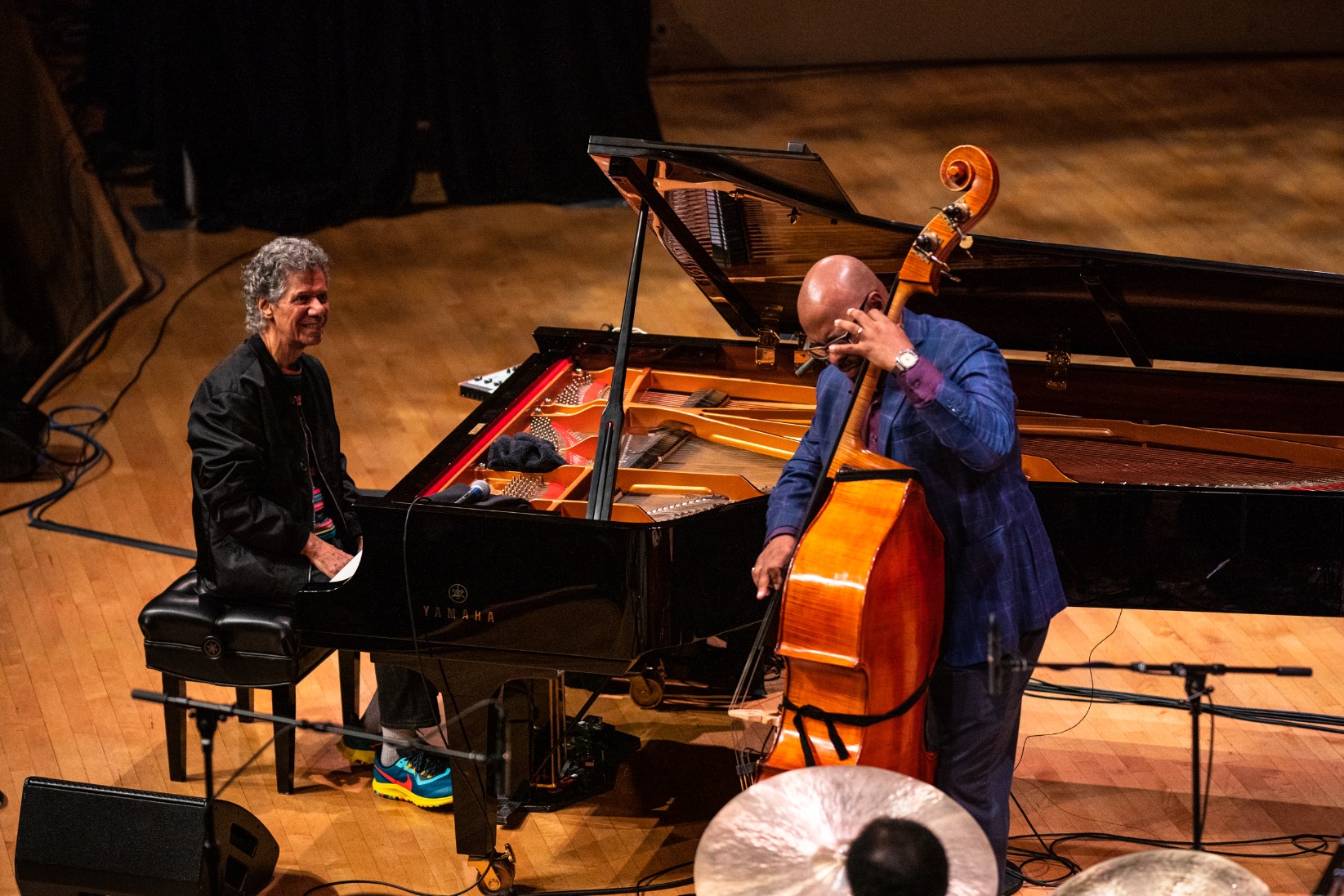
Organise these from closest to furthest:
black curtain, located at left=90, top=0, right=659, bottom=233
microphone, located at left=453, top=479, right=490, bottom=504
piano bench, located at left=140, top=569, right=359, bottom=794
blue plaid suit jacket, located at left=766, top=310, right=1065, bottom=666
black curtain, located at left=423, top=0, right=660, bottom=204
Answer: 1. blue plaid suit jacket, located at left=766, top=310, right=1065, bottom=666
2. microphone, located at left=453, top=479, right=490, bottom=504
3. piano bench, located at left=140, top=569, right=359, bottom=794
4. black curtain, located at left=90, top=0, right=659, bottom=233
5. black curtain, located at left=423, top=0, right=660, bottom=204

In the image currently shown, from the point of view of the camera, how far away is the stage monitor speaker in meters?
3.45

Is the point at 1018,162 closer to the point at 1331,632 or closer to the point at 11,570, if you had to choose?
the point at 1331,632

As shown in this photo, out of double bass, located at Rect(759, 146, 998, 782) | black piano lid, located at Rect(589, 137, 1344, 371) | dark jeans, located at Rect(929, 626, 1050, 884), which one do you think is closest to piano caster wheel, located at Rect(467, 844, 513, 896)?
double bass, located at Rect(759, 146, 998, 782)

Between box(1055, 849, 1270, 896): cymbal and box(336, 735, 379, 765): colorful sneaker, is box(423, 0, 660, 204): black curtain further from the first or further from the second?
box(1055, 849, 1270, 896): cymbal

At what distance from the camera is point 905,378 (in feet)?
9.11

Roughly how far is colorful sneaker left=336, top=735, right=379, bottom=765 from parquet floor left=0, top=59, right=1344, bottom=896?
0.05 metres

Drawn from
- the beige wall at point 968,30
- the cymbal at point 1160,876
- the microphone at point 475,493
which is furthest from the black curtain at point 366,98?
the cymbal at point 1160,876

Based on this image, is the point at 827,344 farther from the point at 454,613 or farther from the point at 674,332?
the point at 674,332

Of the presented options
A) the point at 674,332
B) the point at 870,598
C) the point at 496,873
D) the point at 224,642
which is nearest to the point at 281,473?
the point at 224,642

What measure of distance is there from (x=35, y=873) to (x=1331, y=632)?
4.29m

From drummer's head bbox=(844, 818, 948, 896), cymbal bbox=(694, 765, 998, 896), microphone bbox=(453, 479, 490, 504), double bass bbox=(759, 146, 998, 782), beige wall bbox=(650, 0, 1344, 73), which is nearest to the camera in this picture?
drummer's head bbox=(844, 818, 948, 896)

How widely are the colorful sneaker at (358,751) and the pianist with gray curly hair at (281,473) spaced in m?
0.19

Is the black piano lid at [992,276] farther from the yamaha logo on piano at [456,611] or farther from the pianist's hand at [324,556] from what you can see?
the pianist's hand at [324,556]

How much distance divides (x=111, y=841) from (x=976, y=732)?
210cm
